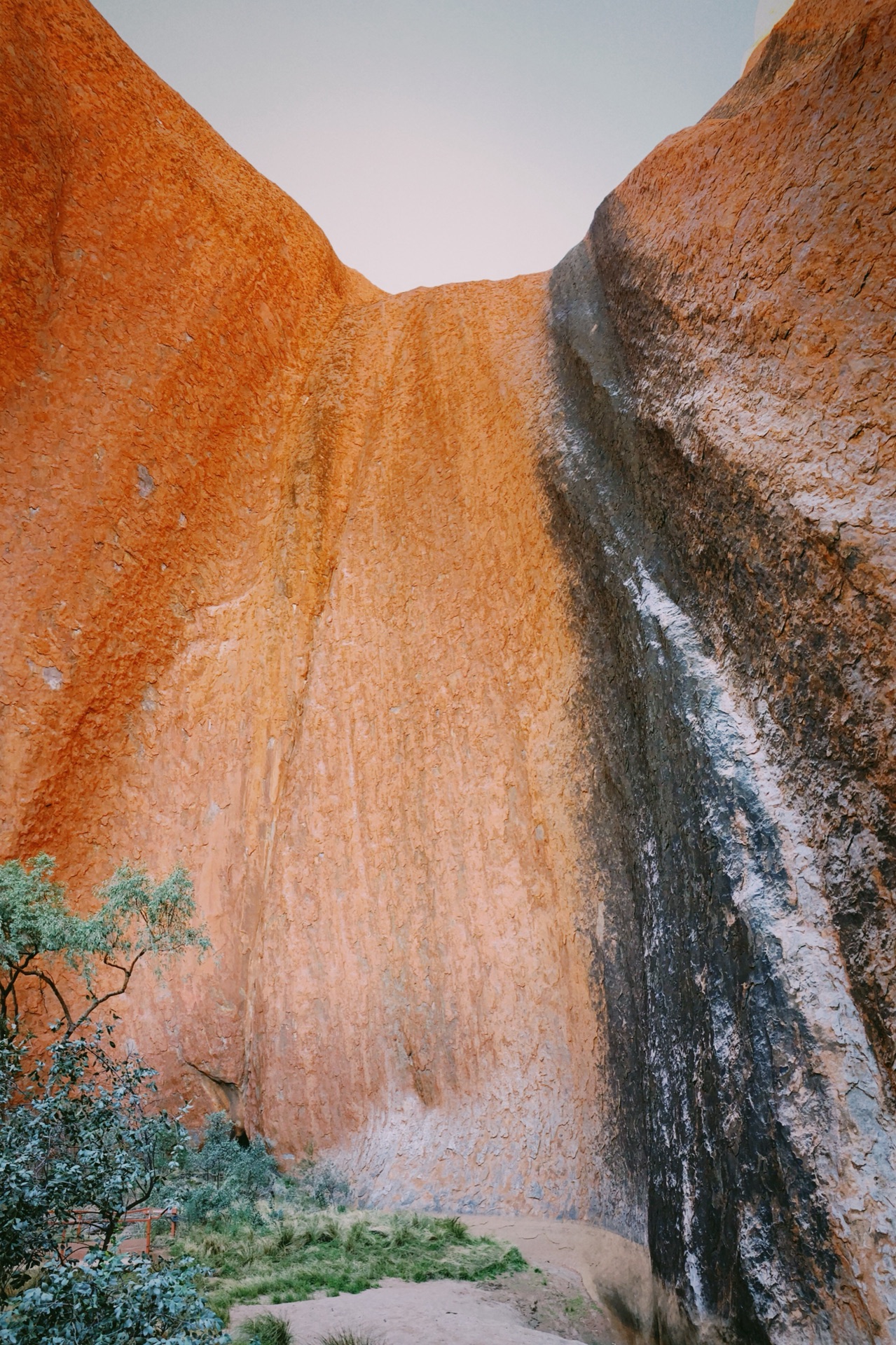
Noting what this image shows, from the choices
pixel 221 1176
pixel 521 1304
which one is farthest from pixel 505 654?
pixel 221 1176

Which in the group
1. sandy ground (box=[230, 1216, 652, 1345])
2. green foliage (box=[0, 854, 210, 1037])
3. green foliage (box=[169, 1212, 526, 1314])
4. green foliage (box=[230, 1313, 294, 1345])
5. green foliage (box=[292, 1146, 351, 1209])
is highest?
green foliage (box=[0, 854, 210, 1037])

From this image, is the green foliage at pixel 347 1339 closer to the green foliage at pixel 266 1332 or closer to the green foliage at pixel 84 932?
the green foliage at pixel 266 1332

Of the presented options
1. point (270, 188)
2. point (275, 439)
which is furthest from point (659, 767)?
point (270, 188)

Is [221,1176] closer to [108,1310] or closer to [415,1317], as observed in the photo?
[415,1317]

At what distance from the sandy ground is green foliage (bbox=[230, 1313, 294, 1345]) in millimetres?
139

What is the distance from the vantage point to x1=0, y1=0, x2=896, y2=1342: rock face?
16.5ft

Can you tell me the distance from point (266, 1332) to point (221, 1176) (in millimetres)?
4714

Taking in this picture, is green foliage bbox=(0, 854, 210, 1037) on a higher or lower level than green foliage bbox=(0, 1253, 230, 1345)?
higher

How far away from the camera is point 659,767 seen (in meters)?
6.99

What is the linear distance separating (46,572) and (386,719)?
4772mm

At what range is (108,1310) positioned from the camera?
317 centimetres

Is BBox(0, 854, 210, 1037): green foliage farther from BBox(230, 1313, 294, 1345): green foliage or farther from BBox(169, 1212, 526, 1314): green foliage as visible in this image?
BBox(230, 1313, 294, 1345): green foliage

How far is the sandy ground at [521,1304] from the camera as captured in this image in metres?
5.06

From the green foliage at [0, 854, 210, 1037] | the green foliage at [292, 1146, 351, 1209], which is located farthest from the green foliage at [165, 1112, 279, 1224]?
the green foliage at [0, 854, 210, 1037]
